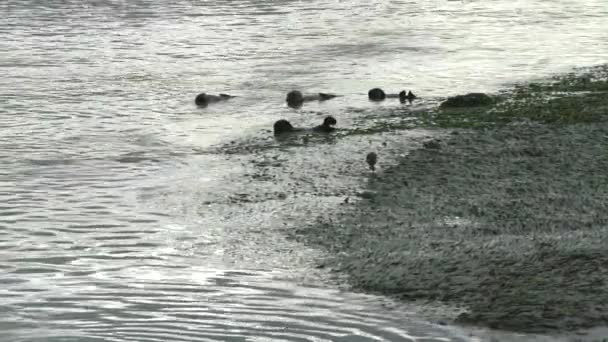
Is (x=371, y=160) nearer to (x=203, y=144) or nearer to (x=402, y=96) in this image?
(x=203, y=144)

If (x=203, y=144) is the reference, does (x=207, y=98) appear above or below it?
above

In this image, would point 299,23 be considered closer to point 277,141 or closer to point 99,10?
point 99,10

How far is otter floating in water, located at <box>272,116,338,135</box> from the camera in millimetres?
15203

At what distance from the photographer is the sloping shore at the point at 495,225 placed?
8523mm

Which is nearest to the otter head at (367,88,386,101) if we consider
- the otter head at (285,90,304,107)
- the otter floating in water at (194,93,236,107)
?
the otter head at (285,90,304,107)

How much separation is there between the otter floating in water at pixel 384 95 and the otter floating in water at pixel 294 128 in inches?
92.8

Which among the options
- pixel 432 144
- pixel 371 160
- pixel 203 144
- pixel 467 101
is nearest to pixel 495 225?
pixel 371 160

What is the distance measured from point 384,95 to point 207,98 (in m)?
2.79

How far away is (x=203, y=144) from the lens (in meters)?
15.2

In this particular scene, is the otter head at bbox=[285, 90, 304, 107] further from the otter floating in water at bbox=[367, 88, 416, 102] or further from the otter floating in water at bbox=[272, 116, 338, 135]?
the otter floating in water at bbox=[272, 116, 338, 135]


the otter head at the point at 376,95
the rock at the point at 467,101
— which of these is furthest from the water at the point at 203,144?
the rock at the point at 467,101

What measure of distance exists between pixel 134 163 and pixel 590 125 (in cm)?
568

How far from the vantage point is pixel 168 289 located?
9328 mm

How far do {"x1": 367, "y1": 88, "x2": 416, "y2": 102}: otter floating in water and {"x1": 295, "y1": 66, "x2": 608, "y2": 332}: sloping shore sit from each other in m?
2.35
